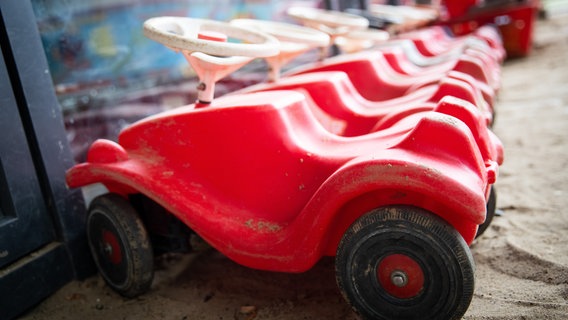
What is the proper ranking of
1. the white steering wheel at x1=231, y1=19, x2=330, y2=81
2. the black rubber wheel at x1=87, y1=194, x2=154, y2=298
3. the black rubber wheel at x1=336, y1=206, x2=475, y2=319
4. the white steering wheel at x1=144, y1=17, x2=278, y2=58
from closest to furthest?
1. the black rubber wheel at x1=336, y1=206, x2=475, y2=319
2. the white steering wheel at x1=144, y1=17, x2=278, y2=58
3. the black rubber wheel at x1=87, y1=194, x2=154, y2=298
4. the white steering wheel at x1=231, y1=19, x2=330, y2=81

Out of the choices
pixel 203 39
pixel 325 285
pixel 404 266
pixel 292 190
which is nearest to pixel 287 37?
pixel 203 39

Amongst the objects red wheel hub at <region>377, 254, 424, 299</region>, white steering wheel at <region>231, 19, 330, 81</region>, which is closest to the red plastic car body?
red wheel hub at <region>377, 254, 424, 299</region>

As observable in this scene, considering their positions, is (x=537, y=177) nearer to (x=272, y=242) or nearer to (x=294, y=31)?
(x=294, y=31)

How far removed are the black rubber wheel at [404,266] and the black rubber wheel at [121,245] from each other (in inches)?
29.0

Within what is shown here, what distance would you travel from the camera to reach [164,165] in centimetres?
157

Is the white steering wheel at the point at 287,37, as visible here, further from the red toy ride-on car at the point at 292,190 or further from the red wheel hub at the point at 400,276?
the red wheel hub at the point at 400,276

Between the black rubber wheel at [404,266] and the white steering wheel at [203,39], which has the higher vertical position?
the white steering wheel at [203,39]

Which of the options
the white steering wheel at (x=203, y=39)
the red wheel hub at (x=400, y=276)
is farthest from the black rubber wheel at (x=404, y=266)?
the white steering wheel at (x=203, y=39)

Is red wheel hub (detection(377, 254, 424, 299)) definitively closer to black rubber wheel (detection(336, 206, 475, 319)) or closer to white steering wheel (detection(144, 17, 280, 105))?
black rubber wheel (detection(336, 206, 475, 319))

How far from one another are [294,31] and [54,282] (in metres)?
1.44

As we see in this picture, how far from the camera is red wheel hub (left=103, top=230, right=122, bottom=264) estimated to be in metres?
1.65

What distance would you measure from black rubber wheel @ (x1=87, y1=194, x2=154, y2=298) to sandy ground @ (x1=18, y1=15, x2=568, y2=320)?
0.24ft

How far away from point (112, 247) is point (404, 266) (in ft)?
3.41

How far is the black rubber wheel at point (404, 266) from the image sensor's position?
1.13 metres
